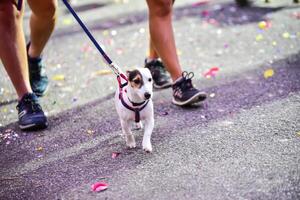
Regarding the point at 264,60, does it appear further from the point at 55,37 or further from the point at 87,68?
the point at 55,37

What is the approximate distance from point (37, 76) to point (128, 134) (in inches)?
61.3

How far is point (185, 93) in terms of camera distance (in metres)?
3.39

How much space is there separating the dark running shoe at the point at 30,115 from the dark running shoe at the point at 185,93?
3.28 ft

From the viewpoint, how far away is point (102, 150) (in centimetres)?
287

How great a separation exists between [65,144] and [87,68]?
6.08ft

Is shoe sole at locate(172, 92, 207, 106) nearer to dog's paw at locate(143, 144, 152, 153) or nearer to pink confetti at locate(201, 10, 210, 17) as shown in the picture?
dog's paw at locate(143, 144, 152, 153)

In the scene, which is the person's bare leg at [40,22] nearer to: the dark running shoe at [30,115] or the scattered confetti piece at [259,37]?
the dark running shoe at [30,115]

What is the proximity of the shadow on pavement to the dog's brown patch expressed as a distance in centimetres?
47

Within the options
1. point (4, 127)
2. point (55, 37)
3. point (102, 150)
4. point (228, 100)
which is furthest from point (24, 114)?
point (55, 37)

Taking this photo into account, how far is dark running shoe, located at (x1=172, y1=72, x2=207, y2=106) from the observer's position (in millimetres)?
3361

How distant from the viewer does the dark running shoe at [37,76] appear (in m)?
3.96

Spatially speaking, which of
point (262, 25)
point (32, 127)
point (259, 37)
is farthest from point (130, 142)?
point (262, 25)

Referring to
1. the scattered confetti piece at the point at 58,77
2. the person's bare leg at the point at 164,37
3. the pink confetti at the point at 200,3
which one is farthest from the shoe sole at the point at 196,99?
the pink confetti at the point at 200,3

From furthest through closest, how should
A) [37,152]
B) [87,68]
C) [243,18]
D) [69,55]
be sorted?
[243,18], [69,55], [87,68], [37,152]
